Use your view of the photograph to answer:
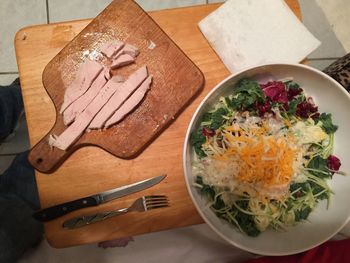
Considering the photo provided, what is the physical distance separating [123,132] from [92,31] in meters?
0.26

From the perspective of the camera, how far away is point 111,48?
0.85m

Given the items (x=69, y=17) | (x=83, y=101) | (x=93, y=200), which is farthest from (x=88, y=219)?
(x=69, y=17)

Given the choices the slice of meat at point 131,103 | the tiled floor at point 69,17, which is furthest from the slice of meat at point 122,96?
the tiled floor at point 69,17

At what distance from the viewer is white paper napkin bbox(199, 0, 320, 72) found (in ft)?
2.81

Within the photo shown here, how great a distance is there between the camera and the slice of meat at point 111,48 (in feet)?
2.79

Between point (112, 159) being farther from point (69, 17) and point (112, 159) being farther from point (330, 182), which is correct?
point (69, 17)

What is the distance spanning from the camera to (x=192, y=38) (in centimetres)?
87

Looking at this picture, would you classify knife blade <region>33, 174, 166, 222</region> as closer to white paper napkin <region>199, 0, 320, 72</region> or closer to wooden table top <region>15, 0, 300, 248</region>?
wooden table top <region>15, 0, 300, 248</region>

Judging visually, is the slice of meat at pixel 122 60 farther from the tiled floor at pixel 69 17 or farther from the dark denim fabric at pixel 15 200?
the tiled floor at pixel 69 17

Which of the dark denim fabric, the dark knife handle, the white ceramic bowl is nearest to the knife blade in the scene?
the dark knife handle

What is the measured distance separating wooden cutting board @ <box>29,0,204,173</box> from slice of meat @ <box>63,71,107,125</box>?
0.02 m

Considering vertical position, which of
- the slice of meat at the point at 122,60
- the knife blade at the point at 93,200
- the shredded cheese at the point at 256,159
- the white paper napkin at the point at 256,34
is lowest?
the knife blade at the point at 93,200

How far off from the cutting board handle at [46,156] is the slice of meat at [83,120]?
0.01 m

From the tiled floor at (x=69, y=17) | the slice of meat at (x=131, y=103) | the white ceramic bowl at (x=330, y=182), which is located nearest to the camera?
→ the white ceramic bowl at (x=330, y=182)
